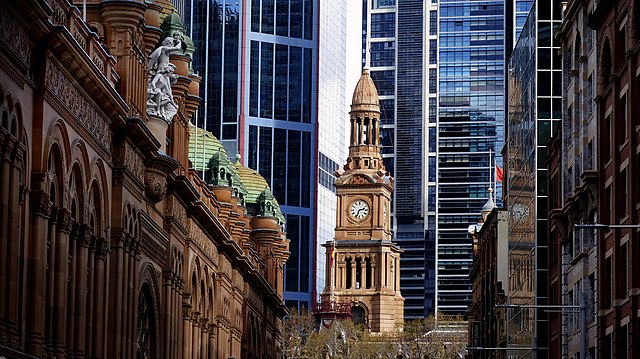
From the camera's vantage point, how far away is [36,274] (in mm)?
52344

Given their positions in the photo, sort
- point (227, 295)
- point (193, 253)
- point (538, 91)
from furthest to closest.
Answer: point (227, 295) → point (538, 91) → point (193, 253)

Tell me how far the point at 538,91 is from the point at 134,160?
34.6 meters

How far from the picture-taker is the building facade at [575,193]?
249ft

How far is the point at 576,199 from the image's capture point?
7788 cm

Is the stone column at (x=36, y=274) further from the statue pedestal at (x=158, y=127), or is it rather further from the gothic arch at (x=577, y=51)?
the gothic arch at (x=577, y=51)

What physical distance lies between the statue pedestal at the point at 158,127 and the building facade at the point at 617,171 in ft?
58.4

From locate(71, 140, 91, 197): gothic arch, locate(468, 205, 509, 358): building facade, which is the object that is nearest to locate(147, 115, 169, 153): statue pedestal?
locate(71, 140, 91, 197): gothic arch

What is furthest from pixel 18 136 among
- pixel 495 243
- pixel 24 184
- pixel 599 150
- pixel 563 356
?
pixel 495 243

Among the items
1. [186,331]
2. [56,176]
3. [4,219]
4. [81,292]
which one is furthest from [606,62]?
Answer: [4,219]

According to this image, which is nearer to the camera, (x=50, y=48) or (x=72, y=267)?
(x=50, y=48)

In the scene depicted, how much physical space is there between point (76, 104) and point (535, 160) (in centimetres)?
4524

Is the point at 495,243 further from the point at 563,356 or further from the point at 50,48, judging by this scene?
the point at 50,48

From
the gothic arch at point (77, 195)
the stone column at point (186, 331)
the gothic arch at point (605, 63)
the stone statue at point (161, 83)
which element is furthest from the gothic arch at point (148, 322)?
the gothic arch at point (605, 63)

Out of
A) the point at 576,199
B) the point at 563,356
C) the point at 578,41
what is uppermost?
the point at 578,41
